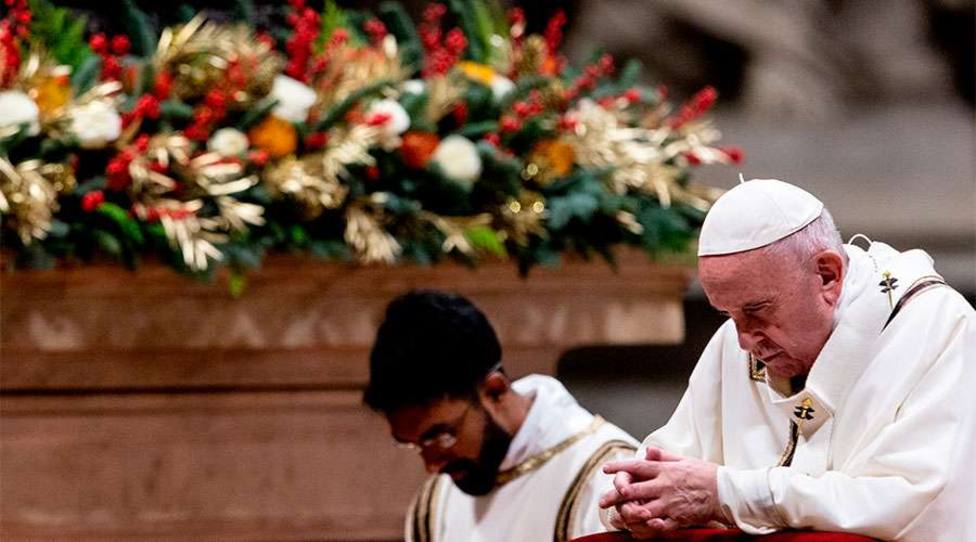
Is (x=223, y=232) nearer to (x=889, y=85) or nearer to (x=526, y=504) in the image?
(x=526, y=504)

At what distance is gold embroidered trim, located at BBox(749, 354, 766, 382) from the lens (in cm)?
327

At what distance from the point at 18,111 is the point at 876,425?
249 cm

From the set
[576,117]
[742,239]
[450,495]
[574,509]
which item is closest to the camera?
[742,239]

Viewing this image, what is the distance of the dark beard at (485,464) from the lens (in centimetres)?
437

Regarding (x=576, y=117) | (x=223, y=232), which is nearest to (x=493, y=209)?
(x=576, y=117)

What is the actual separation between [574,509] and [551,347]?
1019mm

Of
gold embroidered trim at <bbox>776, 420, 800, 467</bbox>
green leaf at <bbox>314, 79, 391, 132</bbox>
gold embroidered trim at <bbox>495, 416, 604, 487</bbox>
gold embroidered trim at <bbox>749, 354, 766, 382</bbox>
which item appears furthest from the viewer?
green leaf at <bbox>314, 79, 391, 132</bbox>

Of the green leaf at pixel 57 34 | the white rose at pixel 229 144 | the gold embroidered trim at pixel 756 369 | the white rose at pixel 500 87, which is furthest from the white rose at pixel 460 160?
the gold embroidered trim at pixel 756 369

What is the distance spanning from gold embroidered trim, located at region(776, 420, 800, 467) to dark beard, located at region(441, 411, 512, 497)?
1286 mm

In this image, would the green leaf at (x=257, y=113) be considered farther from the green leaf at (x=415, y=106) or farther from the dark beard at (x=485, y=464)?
the dark beard at (x=485, y=464)

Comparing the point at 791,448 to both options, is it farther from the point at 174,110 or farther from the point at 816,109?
the point at 816,109

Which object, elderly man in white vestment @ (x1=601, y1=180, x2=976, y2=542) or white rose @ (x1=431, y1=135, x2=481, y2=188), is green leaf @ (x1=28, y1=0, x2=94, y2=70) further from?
elderly man in white vestment @ (x1=601, y1=180, x2=976, y2=542)

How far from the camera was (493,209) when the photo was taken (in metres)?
4.99

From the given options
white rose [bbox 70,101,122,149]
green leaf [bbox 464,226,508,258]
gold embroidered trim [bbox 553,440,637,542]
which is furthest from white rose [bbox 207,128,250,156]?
gold embroidered trim [bbox 553,440,637,542]
